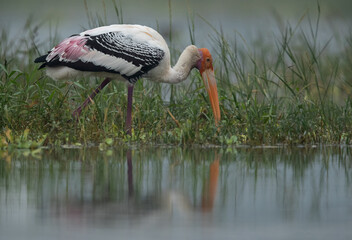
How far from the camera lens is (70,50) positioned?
9922mm

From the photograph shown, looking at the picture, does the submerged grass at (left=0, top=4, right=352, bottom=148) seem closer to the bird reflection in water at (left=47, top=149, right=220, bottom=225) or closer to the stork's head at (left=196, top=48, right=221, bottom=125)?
the stork's head at (left=196, top=48, right=221, bottom=125)

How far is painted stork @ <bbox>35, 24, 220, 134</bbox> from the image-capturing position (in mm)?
9930

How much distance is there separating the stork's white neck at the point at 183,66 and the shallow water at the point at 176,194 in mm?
1690

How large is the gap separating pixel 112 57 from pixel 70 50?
0.47 metres

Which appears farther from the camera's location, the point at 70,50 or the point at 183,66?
the point at 183,66

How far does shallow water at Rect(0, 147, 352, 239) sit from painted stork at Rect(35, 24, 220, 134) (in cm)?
140

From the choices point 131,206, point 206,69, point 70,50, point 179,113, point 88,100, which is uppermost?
point 70,50

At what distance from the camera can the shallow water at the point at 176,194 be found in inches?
204

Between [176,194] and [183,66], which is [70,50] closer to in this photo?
[183,66]

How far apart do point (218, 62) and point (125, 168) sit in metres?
4.60

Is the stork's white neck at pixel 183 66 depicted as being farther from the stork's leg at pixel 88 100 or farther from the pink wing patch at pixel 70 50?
the pink wing patch at pixel 70 50

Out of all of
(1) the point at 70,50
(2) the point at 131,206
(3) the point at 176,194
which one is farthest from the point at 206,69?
(2) the point at 131,206

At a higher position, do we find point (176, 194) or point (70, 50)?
point (70, 50)

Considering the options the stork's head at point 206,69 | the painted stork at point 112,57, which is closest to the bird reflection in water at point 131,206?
the painted stork at point 112,57
